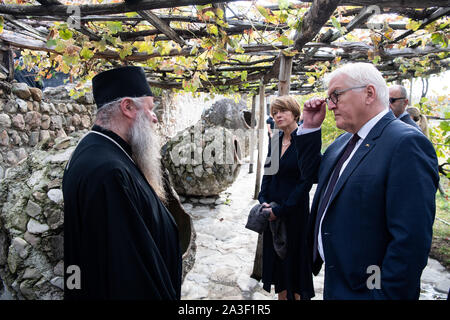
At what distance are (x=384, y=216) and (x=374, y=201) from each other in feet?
0.30

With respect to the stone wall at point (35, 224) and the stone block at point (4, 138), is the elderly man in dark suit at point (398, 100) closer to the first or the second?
the stone wall at point (35, 224)

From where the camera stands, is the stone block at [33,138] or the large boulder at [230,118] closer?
the stone block at [33,138]

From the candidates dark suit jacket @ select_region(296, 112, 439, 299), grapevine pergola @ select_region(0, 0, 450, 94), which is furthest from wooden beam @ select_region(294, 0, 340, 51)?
dark suit jacket @ select_region(296, 112, 439, 299)

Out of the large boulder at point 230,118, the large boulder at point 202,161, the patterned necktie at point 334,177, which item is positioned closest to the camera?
the patterned necktie at point 334,177

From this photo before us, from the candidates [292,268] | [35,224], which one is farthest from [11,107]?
[292,268]

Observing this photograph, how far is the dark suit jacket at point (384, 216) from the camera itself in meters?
1.20

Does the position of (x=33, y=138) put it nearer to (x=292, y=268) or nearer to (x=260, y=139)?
(x=292, y=268)

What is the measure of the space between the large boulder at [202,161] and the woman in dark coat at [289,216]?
331cm

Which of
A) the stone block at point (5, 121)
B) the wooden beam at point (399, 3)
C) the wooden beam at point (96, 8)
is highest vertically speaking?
the wooden beam at point (399, 3)

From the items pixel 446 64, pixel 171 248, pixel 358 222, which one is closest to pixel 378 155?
pixel 358 222

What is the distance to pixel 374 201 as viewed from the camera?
132 cm

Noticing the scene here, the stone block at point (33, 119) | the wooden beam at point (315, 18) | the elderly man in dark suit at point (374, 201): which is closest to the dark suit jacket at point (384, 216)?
the elderly man in dark suit at point (374, 201)
